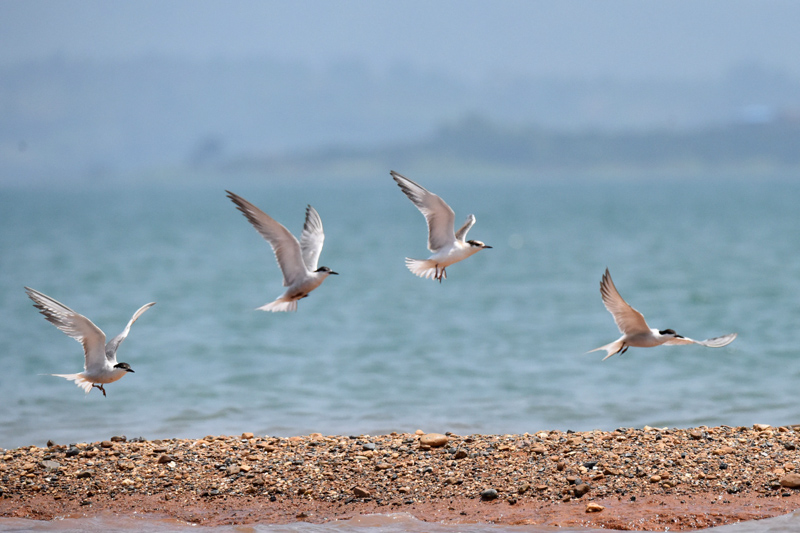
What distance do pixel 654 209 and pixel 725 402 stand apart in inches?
3697

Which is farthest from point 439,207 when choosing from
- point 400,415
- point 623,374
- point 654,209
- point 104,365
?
point 654,209

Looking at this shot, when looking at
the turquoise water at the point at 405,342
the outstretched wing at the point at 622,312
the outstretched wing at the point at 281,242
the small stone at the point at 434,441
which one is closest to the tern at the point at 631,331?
the outstretched wing at the point at 622,312

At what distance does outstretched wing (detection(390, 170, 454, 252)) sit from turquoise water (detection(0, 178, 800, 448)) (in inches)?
188

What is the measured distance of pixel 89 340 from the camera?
961 centimetres

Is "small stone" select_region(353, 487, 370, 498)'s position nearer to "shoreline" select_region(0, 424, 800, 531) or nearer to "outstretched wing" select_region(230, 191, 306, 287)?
"shoreline" select_region(0, 424, 800, 531)

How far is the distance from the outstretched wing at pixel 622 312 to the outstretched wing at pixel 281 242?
3153mm

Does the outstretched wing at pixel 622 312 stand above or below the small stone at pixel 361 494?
above

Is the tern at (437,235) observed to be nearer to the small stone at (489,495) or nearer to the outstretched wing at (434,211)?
the outstretched wing at (434,211)

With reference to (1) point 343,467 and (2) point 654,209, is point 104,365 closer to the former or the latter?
(1) point 343,467

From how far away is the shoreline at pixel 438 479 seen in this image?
950cm

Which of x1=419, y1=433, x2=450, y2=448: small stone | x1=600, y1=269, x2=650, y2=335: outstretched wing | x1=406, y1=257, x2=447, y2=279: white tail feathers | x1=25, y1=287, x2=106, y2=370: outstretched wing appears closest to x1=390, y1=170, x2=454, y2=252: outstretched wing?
x1=406, y1=257, x2=447, y2=279: white tail feathers

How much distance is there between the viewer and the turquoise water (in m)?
15.8

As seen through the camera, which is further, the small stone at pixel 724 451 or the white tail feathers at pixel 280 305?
the small stone at pixel 724 451

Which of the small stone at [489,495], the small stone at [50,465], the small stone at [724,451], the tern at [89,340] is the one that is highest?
the tern at [89,340]
